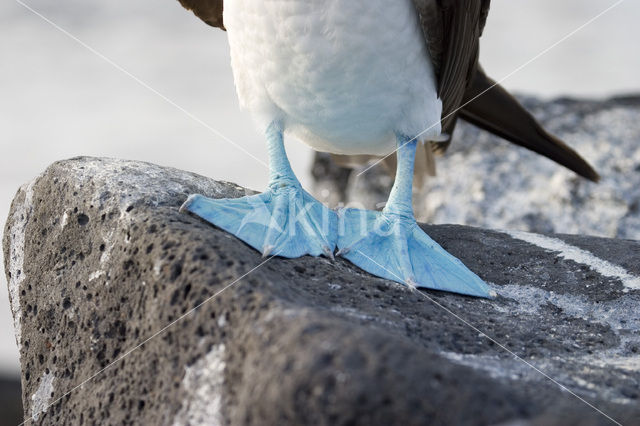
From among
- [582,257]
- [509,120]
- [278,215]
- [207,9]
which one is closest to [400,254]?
[278,215]

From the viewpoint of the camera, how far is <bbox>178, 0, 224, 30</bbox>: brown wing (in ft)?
9.20

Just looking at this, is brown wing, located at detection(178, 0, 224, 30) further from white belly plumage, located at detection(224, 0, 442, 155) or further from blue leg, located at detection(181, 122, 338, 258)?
blue leg, located at detection(181, 122, 338, 258)

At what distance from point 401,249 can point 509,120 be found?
1099 millimetres

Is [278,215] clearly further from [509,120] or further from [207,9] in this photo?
[509,120]

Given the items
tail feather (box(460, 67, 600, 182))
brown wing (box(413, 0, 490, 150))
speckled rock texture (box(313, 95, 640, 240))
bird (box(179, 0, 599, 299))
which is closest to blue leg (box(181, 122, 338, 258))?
bird (box(179, 0, 599, 299))

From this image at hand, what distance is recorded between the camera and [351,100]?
230 cm

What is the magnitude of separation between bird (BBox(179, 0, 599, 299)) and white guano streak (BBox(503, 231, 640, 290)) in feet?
1.49

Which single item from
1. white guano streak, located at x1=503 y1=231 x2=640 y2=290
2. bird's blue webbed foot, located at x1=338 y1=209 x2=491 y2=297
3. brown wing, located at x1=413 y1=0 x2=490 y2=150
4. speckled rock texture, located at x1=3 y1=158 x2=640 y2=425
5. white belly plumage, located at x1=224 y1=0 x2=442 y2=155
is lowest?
speckled rock texture, located at x1=3 y1=158 x2=640 y2=425

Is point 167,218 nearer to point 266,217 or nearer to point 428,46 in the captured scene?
point 266,217

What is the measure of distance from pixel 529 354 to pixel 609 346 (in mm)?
302

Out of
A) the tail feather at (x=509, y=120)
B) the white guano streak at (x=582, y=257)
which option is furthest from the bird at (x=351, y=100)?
the white guano streak at (x=582, y=257)

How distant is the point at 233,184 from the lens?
2441mm

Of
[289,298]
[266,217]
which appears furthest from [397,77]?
[289,298]

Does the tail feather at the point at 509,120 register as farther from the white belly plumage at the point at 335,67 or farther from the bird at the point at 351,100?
the white belly plumage at the point at 335,67
